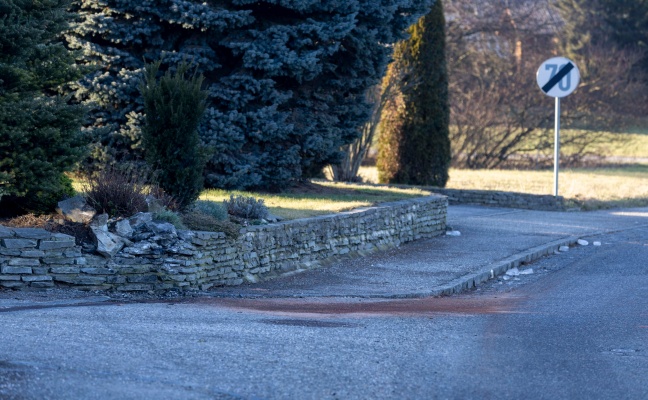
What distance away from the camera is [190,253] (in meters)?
9.77

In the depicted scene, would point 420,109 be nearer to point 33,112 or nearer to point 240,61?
point 240,61

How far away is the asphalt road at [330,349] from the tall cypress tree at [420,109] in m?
10.7

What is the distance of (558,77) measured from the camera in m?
18.4

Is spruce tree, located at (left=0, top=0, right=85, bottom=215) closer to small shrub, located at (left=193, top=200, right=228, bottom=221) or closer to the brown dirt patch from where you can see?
the brown dirt patch

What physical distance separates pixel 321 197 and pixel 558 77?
20.3ft

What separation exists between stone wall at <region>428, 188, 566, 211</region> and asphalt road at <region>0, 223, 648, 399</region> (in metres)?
9.06

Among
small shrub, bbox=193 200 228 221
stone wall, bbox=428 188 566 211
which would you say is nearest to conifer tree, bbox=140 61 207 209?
small shrub, bbox=193 200 228 221

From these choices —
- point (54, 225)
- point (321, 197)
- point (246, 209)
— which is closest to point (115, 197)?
point (54, 225)

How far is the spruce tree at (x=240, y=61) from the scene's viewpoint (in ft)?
47.7

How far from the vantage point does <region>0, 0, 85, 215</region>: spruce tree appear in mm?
9805

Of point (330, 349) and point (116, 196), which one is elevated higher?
point (116, 196)

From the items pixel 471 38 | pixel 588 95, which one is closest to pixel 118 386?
pixel 471 38

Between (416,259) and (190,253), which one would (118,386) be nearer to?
(190,253)

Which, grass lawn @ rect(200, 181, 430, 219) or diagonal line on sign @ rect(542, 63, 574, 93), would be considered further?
diagonal line on sign @ rect(542, 63, 574, 93)
